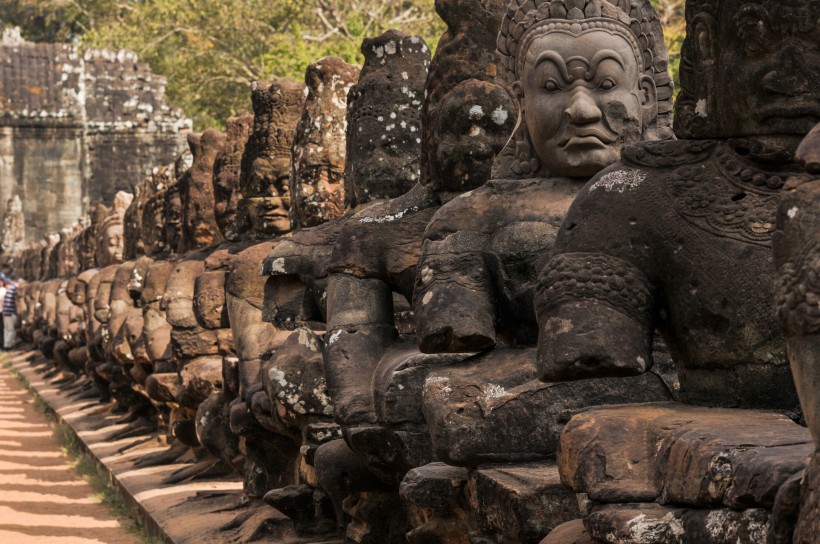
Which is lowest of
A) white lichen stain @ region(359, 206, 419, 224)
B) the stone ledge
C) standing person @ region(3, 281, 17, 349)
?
standing person @ region(3, 281, 17, 349)

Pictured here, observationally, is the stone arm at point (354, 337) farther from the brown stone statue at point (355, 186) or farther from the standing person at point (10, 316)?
the standing person at point (10, 316)

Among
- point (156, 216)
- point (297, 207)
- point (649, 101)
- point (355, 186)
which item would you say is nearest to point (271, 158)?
point (297, 207)

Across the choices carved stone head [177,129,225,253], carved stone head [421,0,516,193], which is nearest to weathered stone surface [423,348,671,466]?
carved stone head [421,0,516,193]

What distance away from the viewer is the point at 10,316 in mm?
32344

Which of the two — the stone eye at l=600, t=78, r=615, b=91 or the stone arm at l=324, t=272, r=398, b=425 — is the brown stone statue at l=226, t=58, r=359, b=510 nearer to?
the stone arm at l=324, t=272, r=398, b=425

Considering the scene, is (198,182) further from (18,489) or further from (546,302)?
(546,302)

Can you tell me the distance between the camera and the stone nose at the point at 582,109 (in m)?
4.66

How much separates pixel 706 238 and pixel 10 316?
29.9 m

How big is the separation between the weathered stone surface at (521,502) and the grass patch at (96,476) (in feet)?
14.3

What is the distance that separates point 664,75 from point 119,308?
466 inches

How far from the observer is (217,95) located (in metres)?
34.5

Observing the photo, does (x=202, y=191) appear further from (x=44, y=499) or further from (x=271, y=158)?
(x=271, y=158)

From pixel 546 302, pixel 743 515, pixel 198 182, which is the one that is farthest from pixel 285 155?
pixel 743 515

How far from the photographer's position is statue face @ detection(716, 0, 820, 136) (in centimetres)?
359
